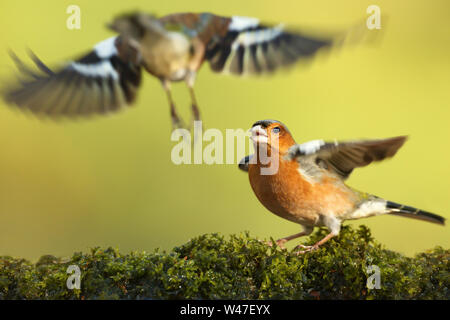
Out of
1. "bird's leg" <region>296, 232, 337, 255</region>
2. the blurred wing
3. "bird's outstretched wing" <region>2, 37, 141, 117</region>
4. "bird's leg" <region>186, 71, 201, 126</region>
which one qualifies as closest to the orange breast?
"bird's leg" <region>296, 232, 337, 255</region>

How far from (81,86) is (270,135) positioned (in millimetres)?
1017

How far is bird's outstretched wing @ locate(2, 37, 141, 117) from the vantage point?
92.2 inches

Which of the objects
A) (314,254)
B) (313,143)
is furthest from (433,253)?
(313,143)

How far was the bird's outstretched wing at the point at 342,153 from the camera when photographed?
6.65ft

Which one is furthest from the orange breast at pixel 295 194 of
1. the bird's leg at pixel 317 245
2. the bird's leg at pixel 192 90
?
the bird's leg at pixel 192 90

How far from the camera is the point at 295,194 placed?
2387 millimetres

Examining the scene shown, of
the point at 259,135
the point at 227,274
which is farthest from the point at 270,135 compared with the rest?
the point at 227,274

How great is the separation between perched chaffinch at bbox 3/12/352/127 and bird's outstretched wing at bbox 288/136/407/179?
19.1 inches

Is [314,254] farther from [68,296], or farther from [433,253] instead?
[68,296]

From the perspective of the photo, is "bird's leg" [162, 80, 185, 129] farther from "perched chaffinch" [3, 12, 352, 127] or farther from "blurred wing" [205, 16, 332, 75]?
"blurred wing" [205, 16, 332, 75]

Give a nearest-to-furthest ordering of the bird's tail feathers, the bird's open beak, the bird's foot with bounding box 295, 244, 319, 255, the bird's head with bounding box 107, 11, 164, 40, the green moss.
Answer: the green moss
the bird's head with bounding box 107, 11, 164, 40
the bird's foot with bounding box 295, 244, 319, 255
the bird's open beak
the bird's tail feathers

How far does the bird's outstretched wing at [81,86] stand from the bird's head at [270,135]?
719 mm

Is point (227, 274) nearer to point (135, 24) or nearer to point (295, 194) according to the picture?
point (295, 194)

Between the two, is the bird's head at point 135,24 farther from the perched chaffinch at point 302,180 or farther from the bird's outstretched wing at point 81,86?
the perched chaffinch at point 302,180
